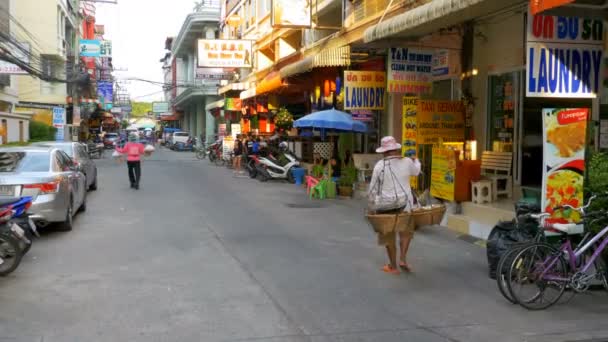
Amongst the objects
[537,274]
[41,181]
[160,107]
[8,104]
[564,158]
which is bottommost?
[537,274]

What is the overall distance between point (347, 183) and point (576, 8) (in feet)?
31.1

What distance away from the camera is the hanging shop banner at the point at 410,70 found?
13008mm

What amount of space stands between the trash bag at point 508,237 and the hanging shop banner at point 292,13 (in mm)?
14562

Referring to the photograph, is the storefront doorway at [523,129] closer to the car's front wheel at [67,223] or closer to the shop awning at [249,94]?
the car's front wheel at [67,223]

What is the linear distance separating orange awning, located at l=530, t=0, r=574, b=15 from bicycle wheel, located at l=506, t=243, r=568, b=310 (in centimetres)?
289

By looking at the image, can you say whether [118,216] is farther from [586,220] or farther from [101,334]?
[586,220]

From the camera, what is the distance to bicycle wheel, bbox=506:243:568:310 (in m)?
6.36

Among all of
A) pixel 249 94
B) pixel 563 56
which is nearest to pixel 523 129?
pixel 563 56

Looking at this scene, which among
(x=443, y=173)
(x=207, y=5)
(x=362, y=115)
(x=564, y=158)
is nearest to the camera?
(x=564, y=158)

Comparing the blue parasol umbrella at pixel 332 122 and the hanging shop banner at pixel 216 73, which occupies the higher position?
the hanging shop banner at pixel 216 73

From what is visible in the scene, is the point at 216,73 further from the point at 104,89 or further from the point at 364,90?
the point at 104,89

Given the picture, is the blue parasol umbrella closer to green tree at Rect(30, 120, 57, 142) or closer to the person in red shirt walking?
the person in red shirt walking

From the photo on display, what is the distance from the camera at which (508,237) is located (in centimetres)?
736

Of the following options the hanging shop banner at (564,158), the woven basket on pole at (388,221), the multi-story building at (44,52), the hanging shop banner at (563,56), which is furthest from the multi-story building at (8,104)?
the hanging shop banner at (564,158)
